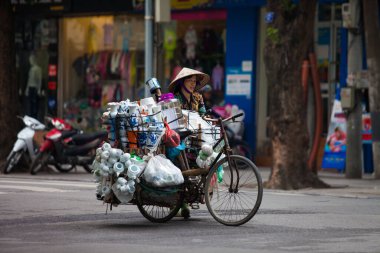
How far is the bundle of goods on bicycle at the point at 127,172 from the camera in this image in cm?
1073

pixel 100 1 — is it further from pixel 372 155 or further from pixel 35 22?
pixel 372 155

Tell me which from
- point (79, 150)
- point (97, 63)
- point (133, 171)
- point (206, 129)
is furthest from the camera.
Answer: point (97, 63)

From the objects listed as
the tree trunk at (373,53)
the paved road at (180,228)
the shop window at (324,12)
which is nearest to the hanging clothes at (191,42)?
the shop window at (324,12)

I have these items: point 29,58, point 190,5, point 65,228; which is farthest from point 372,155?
point 65,228

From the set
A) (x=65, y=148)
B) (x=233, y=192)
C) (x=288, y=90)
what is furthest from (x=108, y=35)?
(x=233, y=192)

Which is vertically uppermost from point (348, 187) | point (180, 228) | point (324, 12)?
point (324, 12)

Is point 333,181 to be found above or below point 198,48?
below

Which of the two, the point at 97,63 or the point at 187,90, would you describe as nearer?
the point at 187,90

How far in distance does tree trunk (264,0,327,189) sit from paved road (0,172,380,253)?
2380mm

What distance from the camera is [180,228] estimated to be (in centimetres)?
1076

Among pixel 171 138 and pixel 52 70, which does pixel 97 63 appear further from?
pixel 171 138

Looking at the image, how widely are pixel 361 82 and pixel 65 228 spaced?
1102cm

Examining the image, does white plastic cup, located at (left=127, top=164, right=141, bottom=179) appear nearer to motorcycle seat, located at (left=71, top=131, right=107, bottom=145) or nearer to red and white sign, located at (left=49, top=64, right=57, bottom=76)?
motorcycle seat, located at (left=71, top=131, right=107, bottom=145)

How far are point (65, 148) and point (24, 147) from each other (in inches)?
33.8
